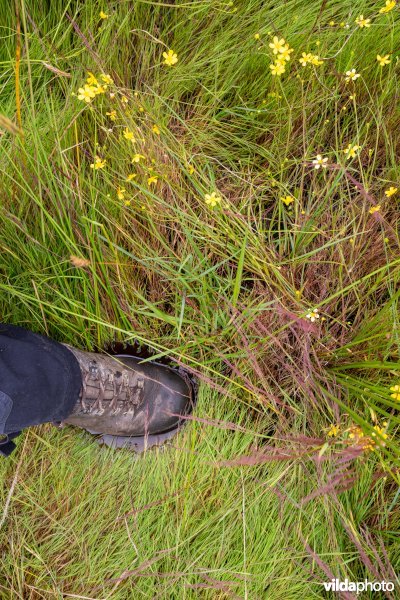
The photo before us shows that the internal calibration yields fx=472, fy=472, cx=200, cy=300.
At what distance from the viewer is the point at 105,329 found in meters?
1.40

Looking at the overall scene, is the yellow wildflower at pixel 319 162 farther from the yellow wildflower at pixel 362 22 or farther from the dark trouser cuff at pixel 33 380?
the dark trouser cuff at pixel 33 380

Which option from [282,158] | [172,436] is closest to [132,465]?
[172,436]

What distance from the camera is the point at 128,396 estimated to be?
4.44 ft

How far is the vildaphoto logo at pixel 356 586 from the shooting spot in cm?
125

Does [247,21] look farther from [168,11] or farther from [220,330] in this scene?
[220,330]

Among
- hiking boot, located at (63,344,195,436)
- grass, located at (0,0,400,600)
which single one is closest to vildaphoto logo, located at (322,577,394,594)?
grass, located at (0,0,400,600)

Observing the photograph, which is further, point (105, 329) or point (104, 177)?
point (105, 329)

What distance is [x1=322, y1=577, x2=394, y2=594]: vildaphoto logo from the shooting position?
4.11 ft

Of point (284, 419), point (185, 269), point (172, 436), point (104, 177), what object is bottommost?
point (172, 436)

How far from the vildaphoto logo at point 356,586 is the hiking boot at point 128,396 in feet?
1.97

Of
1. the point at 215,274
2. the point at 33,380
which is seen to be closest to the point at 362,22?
the point at 215,274

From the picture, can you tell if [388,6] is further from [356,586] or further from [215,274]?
[356,586]

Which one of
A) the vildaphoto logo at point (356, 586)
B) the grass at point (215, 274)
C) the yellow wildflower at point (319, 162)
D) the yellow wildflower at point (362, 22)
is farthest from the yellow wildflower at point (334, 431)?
the yellow wildflower at point (362, 22)

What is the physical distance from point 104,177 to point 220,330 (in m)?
0.52
